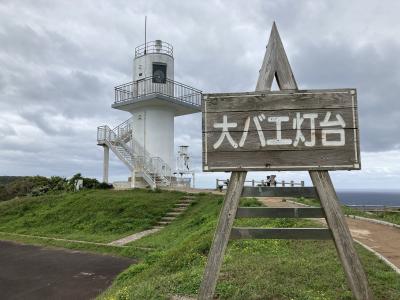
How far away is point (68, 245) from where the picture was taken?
45.3ft

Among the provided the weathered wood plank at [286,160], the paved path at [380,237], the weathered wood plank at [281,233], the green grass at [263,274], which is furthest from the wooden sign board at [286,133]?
the paved path at [380,237]

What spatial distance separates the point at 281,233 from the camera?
14.4ft

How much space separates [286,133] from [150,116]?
849 inches

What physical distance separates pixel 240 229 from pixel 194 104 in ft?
70.9

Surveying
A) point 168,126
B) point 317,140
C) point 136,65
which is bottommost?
point 317,140

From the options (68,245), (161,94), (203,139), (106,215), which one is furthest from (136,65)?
(203,139)

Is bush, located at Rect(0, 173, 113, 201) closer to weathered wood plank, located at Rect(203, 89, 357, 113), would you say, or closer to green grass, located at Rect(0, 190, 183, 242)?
green grass, located at Rect(0, 190, 183, 242)

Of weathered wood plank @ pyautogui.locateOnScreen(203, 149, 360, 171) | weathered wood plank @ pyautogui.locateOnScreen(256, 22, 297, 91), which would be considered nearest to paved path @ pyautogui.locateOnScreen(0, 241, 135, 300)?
weathered wood plank @ pyautogui.locateOnScreen(203, 149, 360, 171)

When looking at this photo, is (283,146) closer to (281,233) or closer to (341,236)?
(281,233)

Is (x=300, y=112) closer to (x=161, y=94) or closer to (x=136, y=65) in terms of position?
(x=161, y=94)

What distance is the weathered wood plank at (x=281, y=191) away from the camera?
4.33m

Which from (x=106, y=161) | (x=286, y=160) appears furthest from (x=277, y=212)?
(x=106, y=161)

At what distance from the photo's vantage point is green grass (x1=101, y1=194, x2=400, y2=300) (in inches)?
199

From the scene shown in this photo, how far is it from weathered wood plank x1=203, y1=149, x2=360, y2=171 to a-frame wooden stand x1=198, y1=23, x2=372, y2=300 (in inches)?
4.2
